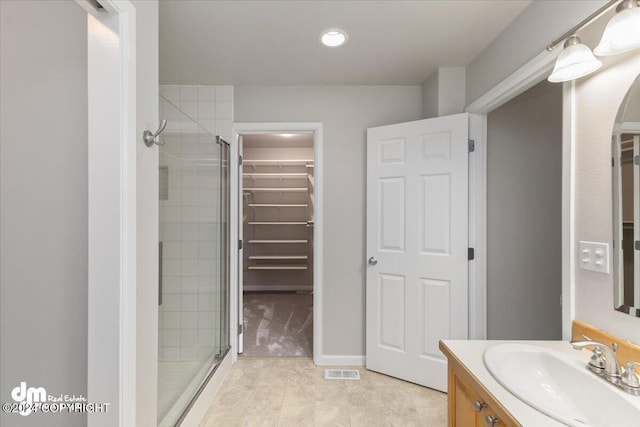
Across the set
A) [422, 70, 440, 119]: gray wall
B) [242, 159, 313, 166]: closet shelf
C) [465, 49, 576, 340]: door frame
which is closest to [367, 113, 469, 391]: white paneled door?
[465, 49, 576, 340]: door frame

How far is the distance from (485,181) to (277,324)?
2.65m

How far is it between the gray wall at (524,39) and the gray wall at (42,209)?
2043 millimetres

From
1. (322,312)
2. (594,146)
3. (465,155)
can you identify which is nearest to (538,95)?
(465,155)

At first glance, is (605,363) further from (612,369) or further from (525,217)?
(525,217)

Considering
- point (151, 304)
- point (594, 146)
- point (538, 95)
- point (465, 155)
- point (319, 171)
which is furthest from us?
point (319, 171)

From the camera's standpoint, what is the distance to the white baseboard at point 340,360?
2.58 m

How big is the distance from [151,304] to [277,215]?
147 inches

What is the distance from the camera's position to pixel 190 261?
207 centimetres

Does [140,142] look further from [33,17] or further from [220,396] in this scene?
[220,396]

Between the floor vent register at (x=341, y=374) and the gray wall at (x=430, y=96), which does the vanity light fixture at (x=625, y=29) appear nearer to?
the gray wall at (x=430, y=96)

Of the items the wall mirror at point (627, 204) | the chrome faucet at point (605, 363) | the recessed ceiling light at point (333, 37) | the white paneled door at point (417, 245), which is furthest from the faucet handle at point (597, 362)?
the recessed ceiling light at point (333, 37)

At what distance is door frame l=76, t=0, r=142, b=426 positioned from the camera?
108 cm

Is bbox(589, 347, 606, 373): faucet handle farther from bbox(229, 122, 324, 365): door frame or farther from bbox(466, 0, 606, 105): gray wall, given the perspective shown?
bbox(229, 122, 324, 365): door frame

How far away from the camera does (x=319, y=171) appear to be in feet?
8.53
